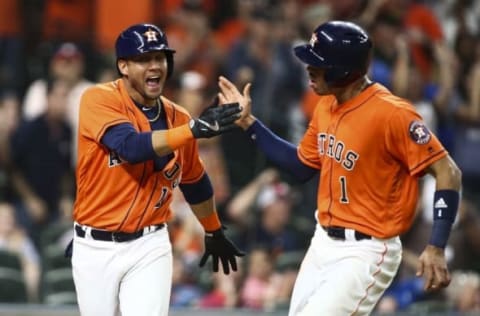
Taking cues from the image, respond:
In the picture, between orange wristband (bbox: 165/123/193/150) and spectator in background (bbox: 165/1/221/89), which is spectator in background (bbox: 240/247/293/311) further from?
orange wristband (bbox: 165/123/193/150)

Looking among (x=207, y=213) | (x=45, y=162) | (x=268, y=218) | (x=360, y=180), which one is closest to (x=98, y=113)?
(x=207, y=213)

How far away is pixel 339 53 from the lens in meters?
6.21

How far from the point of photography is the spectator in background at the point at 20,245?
9641mm

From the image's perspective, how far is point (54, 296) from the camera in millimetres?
9492

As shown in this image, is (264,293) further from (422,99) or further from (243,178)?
(422,99)

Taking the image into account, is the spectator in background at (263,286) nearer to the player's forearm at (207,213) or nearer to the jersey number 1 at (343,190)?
the player's forearm at (207,213)

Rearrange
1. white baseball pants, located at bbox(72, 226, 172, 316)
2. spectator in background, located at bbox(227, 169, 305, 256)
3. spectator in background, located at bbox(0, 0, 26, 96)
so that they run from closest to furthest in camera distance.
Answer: white baseball pants, located at bbox(72, 226, 172, 316)
spectator in background, located at bbox(227, 169, 305, 256)
spectator in background, located at bbox(0, 0, 26, 96)

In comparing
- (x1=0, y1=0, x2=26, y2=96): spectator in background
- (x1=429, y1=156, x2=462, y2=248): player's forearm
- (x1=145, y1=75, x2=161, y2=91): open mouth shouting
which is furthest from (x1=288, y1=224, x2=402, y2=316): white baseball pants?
(x1=0, y1=0, x2=26, y2=96): spectator in background

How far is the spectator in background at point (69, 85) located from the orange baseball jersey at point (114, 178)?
390 centimetres

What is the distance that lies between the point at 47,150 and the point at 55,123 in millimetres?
210

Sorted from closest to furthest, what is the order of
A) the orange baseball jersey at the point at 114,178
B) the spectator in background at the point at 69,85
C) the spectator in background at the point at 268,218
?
the orange baseball jersey at the point at 114,178
the spectator in background at the point at 268,218
the spectator in background at the point at 69,85

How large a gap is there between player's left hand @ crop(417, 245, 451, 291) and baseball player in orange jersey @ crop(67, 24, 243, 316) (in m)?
1.03

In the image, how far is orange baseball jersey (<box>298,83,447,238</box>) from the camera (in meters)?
6.06

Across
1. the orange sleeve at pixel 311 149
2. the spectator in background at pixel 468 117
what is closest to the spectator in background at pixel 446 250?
the spectator in background at pixel 468 117
